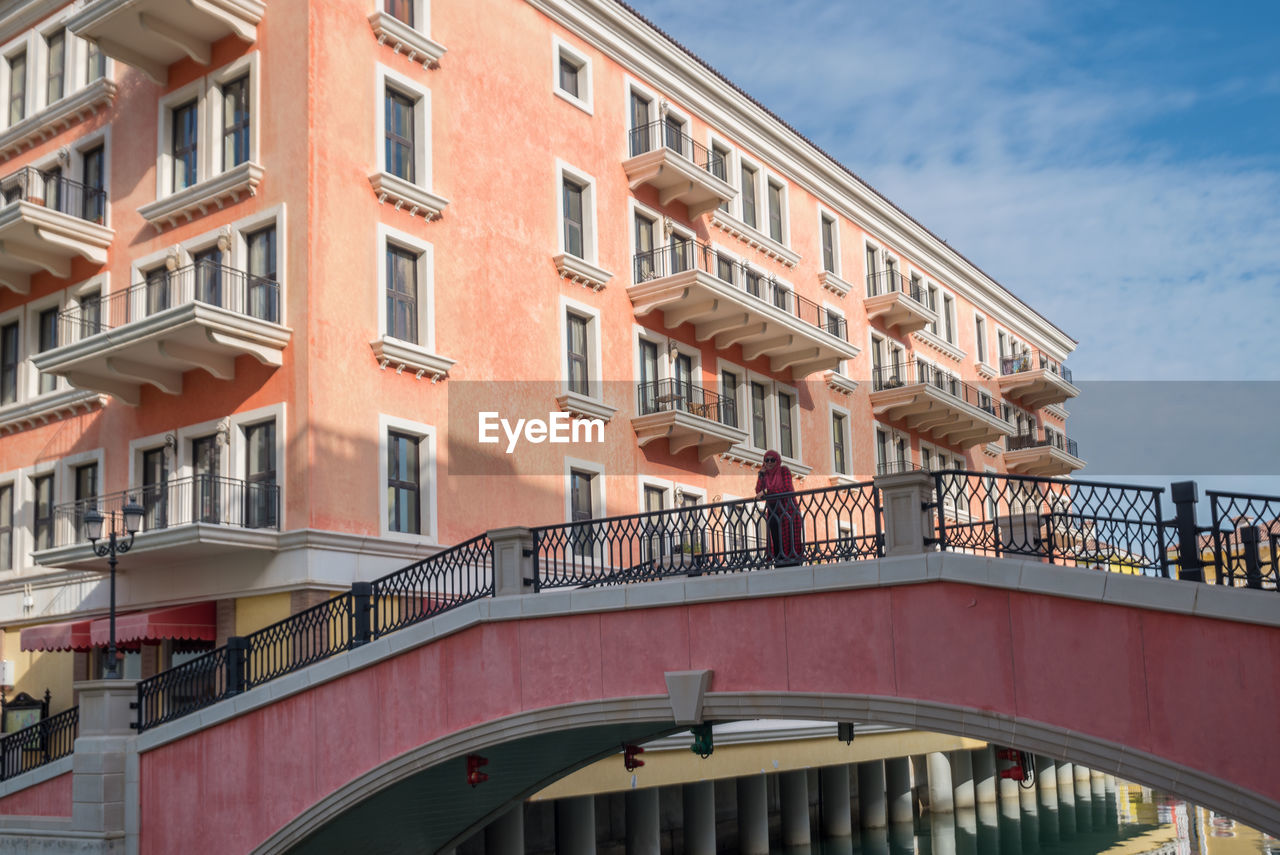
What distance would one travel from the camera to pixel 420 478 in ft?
78.3

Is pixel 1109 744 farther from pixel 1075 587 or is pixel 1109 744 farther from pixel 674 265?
pixel 674 265

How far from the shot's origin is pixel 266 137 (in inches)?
921

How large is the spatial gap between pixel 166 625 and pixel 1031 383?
37.0 meters

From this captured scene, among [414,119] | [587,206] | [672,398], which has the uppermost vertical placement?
[414,119]

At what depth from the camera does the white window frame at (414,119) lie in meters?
24.1

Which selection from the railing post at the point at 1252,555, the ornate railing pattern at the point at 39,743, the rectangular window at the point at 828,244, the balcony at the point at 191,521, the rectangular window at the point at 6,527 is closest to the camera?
the railing post at the point at 1252,555

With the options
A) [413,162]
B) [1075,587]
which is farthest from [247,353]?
[1075,587]

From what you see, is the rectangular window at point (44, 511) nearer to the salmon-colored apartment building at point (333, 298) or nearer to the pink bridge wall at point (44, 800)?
the salmon-colored apartment building at point (333, 298)

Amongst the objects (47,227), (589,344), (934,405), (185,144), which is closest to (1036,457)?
(934,405)

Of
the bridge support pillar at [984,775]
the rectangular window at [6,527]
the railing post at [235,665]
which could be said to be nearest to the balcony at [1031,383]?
the bridge support pillar at [984,775]

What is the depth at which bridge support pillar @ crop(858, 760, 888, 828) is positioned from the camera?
3728 centimetres

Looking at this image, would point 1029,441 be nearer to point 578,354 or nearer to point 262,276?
point 578,354

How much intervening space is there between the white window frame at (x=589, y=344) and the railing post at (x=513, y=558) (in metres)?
10.4

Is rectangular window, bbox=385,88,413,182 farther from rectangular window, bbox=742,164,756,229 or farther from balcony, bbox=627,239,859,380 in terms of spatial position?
rectangular window, bbox=742,164,756,229
